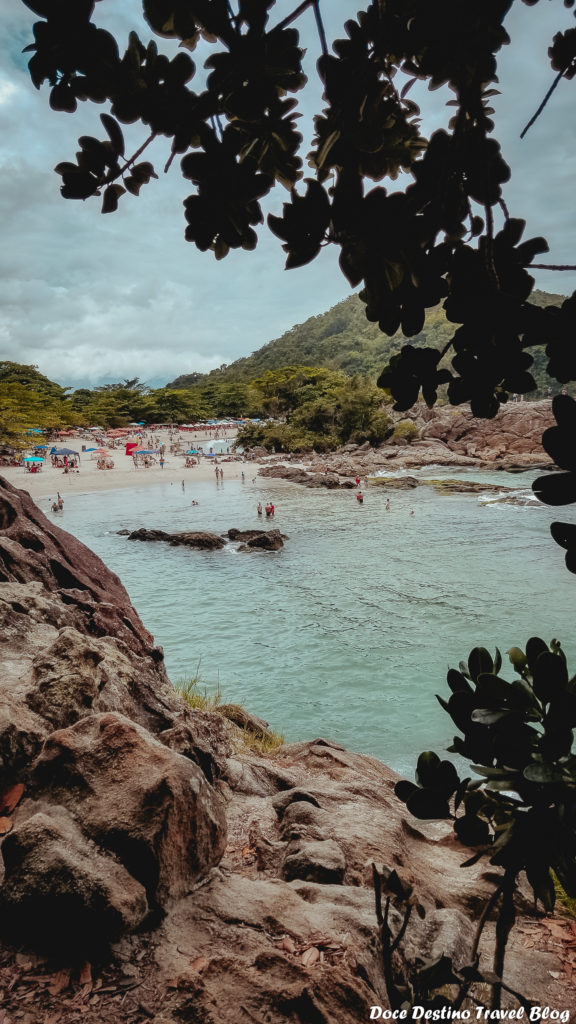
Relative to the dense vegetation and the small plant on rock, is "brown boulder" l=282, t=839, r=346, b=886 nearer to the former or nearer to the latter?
the small plant on rock

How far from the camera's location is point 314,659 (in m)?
11.5

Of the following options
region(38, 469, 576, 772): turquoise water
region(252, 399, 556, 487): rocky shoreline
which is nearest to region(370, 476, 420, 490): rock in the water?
region(252, 399, 556, 487): rocky shoreline

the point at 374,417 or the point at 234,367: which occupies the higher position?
the point at 234,367

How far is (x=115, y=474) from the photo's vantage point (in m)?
43.2

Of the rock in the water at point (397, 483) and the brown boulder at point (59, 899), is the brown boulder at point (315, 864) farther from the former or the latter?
the rock in the water at point (397, 483)

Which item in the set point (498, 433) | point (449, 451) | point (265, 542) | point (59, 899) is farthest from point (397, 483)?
point (59, 899)

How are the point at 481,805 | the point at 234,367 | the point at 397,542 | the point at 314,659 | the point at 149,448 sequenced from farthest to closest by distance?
the point at 234,367, the point at 149,448, the point at 397,542, the point at 314,659, the point at 481,805

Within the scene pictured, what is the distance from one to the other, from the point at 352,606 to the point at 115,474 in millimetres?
33072

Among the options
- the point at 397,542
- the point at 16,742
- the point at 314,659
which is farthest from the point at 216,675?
the point at 397,542

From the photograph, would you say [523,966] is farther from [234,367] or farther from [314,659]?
[234,367]

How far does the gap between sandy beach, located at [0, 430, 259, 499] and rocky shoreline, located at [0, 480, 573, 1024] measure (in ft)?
108

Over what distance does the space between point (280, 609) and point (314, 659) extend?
3.14 m

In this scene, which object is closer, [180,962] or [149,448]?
[180,962]

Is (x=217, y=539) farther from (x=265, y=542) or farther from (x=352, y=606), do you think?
(x=352, y=606)
